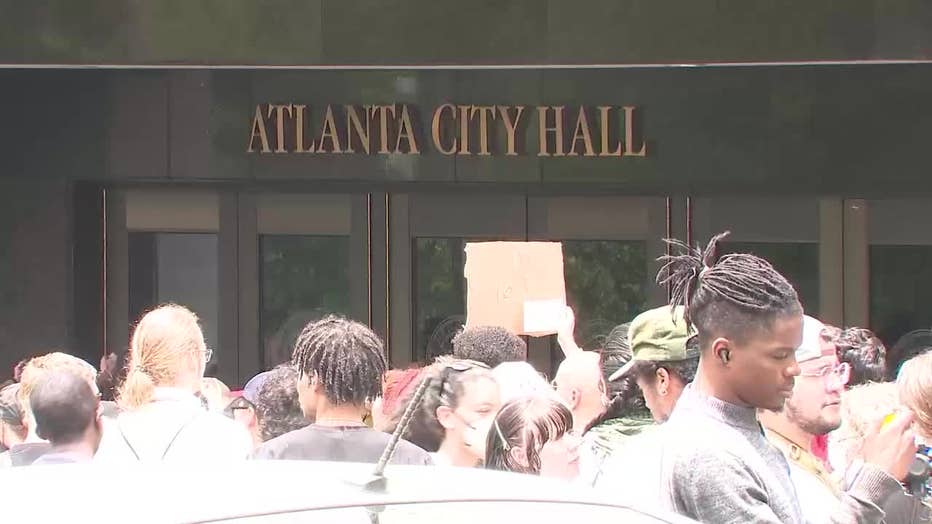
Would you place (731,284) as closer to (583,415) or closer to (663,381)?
(663,381)

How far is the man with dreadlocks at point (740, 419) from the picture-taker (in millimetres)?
2877

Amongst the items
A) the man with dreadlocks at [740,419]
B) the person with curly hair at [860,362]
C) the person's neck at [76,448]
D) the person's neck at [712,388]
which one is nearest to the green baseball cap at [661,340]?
the man with dreadlocks at [740,419]

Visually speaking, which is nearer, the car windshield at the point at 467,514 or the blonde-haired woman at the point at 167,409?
the car windshield at the point at 467,514

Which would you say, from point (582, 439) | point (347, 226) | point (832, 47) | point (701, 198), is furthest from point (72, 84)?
point (582, 439)

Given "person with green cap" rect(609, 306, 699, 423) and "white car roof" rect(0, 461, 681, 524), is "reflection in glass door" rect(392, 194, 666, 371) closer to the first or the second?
"person with green cap" rect(609, 306, 699, 423)

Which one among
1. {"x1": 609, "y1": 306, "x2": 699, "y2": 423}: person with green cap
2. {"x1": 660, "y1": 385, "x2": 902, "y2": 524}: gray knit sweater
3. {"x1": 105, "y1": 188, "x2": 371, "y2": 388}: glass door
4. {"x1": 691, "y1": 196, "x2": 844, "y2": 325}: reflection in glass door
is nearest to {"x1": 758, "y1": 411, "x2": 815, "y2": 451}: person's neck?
{"x1": 609, "y1": 306, "x2": 699, "y2": 423}: person with green cap

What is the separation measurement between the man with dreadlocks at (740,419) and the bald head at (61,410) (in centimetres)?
243

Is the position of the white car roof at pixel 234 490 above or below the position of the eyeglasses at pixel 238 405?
above

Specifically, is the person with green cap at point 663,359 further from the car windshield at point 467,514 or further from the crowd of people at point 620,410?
the car windshield at point 467,514

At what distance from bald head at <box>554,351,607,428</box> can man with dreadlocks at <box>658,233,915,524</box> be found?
6.24ft

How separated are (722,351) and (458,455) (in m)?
1.76

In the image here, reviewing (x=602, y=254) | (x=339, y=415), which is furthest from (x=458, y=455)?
(x=602, y=254)

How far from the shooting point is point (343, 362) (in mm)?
4445

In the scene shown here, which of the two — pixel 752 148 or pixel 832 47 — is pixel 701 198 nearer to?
pixel 752 148
